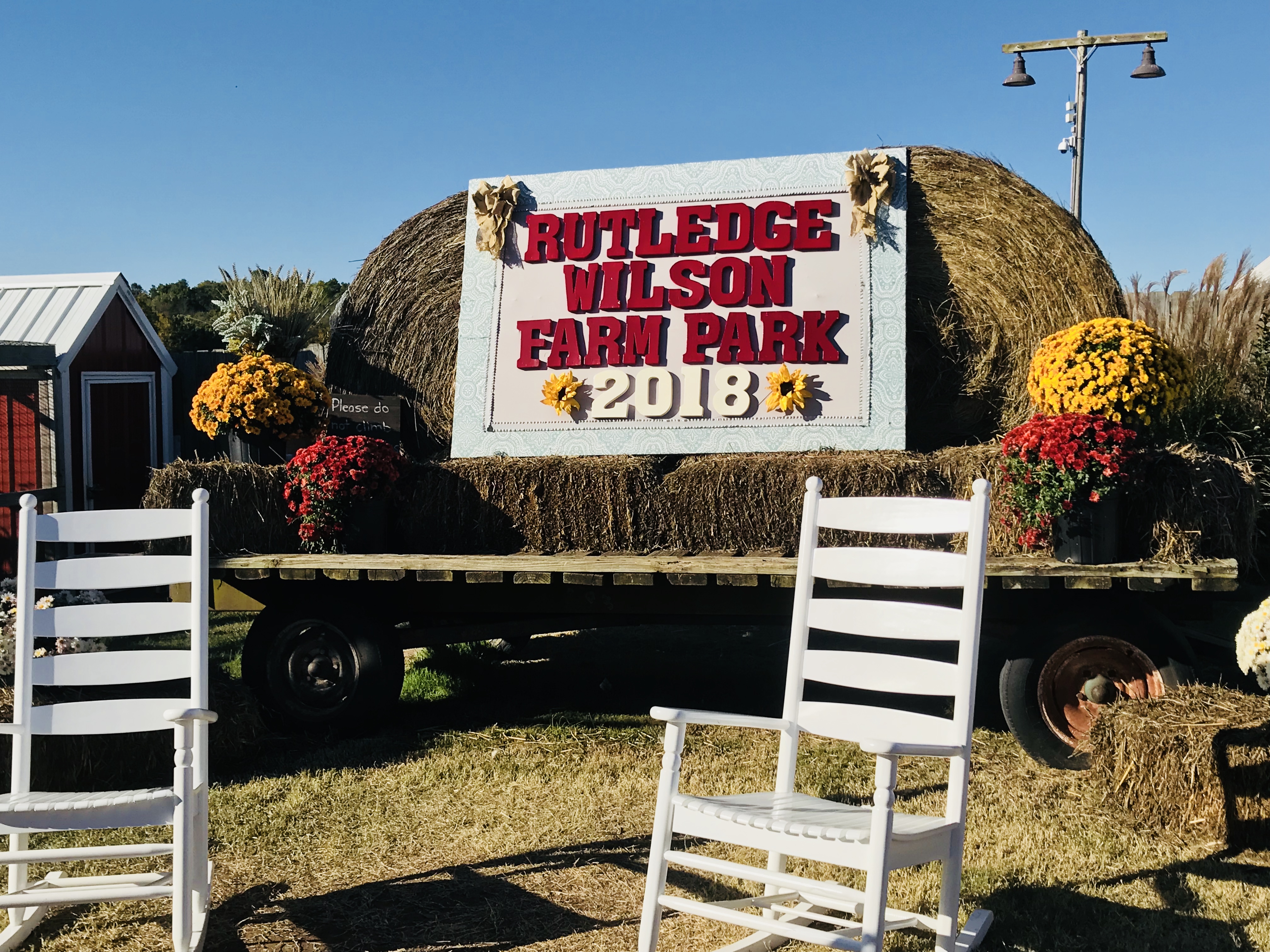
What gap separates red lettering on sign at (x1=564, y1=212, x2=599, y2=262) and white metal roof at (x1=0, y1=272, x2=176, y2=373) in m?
5.01

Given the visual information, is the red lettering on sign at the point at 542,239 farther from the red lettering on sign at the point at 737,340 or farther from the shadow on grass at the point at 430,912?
the shadow on grass at the point at 430,912

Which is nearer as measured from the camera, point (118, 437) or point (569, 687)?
point (569, 687)

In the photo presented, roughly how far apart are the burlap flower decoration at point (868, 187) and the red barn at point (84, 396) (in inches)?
235

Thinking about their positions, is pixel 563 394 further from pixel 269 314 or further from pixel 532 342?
pixel 269 314

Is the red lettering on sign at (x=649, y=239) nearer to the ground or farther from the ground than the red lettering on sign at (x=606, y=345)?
farther from the ground

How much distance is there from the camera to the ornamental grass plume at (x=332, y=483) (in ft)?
18.6

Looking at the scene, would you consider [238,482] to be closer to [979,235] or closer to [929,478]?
[929,478]

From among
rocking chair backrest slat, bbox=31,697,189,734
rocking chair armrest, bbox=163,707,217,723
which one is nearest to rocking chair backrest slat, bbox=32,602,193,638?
rocking chair backrest slat, bbox=31,697,189,734

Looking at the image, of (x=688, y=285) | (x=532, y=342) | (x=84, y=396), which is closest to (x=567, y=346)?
(x=532, y=342)

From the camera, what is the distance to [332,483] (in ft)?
18.6

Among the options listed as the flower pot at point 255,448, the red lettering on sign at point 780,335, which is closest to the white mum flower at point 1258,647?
the red lettering on sign at point 780,335

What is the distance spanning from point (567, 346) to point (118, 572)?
3512 millimetres

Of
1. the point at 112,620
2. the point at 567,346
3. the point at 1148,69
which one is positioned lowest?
the point at 112,620

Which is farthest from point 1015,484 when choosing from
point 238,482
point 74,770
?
point 74,770
